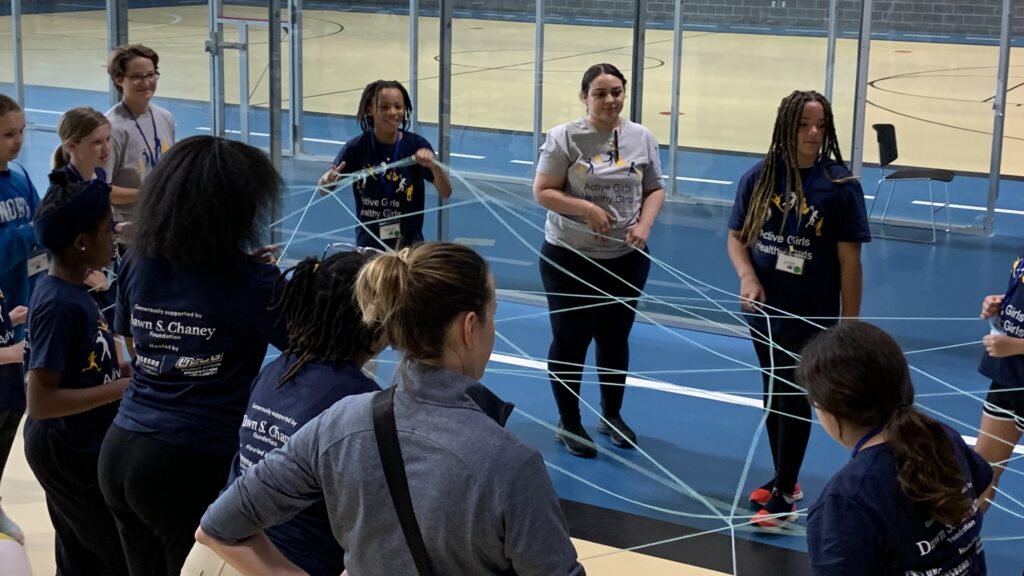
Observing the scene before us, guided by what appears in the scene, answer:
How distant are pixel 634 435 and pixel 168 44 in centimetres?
563

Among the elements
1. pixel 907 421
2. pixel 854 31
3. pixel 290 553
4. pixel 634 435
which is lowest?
pixel 634 435

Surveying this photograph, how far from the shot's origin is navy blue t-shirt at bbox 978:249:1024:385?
339 centimetres

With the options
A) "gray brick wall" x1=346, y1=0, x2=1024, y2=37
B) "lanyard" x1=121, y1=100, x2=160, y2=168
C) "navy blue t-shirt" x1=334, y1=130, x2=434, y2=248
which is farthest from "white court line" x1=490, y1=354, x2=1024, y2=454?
"gray brick wall" x1=346, y1=0, x2=1024, y2=37

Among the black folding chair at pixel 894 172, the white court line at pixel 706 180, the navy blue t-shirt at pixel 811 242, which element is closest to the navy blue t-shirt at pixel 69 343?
the navy blue t-shirt at pixel 811 242

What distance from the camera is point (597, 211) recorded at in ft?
14.1

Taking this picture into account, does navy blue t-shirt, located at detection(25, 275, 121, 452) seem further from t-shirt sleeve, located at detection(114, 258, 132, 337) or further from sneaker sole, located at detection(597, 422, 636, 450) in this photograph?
sneaker sole, located at detection(597, 422, 636, 450)

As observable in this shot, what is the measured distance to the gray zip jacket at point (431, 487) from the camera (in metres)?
1.59

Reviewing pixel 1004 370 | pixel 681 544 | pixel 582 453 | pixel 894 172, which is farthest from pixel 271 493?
pixel 894 172

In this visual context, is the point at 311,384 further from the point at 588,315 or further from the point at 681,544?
the point at 588,315

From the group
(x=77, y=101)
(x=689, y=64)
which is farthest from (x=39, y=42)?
(x=689, y=64)

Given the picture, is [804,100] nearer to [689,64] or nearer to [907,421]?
[907,421]

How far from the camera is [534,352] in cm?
587

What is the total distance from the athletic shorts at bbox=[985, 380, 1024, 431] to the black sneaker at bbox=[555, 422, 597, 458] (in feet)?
4.96

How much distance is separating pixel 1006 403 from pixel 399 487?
245 cm
